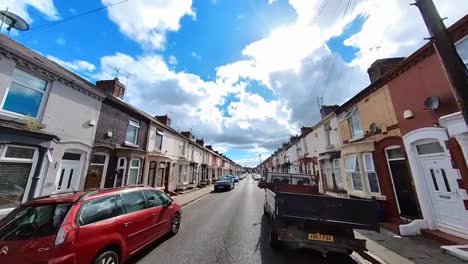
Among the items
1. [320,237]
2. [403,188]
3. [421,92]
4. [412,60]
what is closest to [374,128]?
[421,92]

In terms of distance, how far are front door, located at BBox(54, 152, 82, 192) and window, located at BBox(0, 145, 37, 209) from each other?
1.30 metres

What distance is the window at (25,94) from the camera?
6.97 meters

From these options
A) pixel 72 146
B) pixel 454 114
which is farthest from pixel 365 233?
pixel 72 146

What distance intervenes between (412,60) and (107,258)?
1106 centimetres

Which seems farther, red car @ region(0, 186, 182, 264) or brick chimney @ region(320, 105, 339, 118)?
brick chimney @ region(320, 105, 339, 118)

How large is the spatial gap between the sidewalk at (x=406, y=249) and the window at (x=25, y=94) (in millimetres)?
12236

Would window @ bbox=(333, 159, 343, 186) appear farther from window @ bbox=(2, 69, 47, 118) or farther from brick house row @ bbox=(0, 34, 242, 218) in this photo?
window @ bbox=(2, 69, 47, 118)

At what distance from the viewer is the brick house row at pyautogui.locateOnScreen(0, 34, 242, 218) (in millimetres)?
6797

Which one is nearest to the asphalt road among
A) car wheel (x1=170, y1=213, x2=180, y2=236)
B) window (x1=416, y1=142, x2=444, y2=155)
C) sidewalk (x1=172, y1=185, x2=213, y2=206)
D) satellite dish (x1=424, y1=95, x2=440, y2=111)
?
car wheel (x1=170, y1=213, x2=180, y2=236)

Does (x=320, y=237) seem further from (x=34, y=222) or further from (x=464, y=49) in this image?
(x=464, y=49)

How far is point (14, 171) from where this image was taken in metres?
6.93

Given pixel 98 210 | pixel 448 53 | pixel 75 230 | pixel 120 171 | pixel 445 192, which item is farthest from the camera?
pixel 120 171

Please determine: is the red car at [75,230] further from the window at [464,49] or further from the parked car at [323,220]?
the window at [464,49]

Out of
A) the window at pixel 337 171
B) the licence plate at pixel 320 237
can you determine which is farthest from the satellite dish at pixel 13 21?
the window at pixel 337 171
